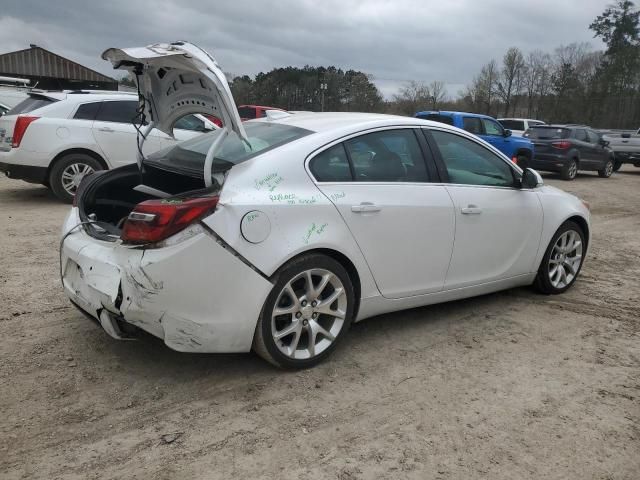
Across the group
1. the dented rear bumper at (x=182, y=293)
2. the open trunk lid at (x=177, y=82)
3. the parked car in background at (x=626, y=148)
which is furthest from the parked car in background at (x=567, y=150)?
the dented rear bumper at (x=182, y=293)

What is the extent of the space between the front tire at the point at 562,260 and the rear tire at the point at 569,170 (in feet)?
39.2

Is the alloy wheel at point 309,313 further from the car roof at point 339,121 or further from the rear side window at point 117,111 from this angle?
the rear side window at point 117,111

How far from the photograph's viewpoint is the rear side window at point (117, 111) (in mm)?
8844

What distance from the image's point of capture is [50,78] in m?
33.1

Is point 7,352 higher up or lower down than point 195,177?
lower down

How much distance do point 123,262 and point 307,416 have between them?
1.28 m

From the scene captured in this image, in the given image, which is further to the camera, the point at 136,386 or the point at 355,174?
the point at 355,174

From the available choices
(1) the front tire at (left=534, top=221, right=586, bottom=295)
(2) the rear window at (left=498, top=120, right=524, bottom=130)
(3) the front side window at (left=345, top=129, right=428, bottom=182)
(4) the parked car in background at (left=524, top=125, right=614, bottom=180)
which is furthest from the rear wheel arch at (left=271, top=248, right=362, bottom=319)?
(2) the rear window at (left=498, top=120, right=524, bottom=130)

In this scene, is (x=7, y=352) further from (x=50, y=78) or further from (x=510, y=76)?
(x=510, y=76)

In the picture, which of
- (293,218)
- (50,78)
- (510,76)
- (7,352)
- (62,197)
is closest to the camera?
(293,218)

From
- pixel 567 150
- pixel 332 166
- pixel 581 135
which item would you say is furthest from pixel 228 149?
pixel 581 135

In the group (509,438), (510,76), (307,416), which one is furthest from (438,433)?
(510,76)

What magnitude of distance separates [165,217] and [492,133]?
14.1 meters

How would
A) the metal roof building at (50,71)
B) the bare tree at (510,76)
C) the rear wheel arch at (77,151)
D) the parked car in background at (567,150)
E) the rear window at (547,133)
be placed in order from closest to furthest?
the rear wheel arch at (77,151) → the parked car in background at (567,150) → the rear window at (547,133) → the metal roof building at (50,71) → the bare tree at (510,76)
